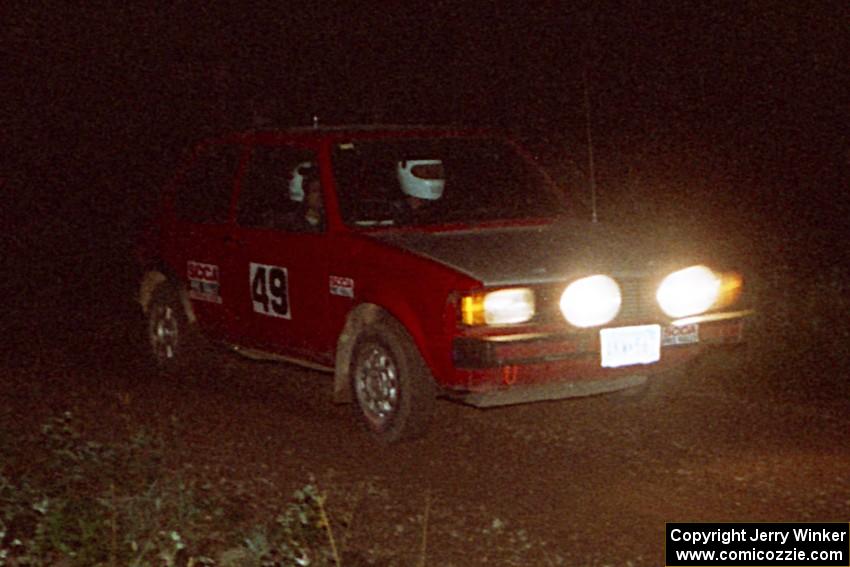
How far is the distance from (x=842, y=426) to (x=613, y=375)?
4.12 feet

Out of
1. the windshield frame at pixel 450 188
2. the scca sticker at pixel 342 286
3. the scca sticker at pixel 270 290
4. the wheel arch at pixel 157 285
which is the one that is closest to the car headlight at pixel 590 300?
the windshield frame at pixel 450 188

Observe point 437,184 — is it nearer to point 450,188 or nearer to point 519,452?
point 450,188

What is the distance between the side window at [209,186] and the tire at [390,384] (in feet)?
5.59

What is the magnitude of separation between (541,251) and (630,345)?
0.67m

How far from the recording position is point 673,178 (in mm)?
14234

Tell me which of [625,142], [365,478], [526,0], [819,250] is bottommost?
[365,478]

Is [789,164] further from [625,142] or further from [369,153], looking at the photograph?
[369,153]

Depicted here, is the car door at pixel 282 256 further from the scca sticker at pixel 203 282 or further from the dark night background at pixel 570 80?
the dark night background at pixel 570 80

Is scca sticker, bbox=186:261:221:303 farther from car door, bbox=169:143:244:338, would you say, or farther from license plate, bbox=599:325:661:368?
license plate, bbox=599:325:661:368

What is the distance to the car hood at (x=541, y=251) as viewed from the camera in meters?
7.24

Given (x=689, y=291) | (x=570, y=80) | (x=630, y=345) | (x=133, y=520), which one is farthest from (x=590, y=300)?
(x=570, y=80)

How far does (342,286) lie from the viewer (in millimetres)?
7930

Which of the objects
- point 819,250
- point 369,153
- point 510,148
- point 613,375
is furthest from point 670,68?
point 613,375

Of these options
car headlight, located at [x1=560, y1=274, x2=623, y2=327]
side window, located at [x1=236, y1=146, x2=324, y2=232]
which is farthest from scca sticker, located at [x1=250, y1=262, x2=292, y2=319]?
car headlight, located at [x1=560, y1=274, x2=623, y2=327]
